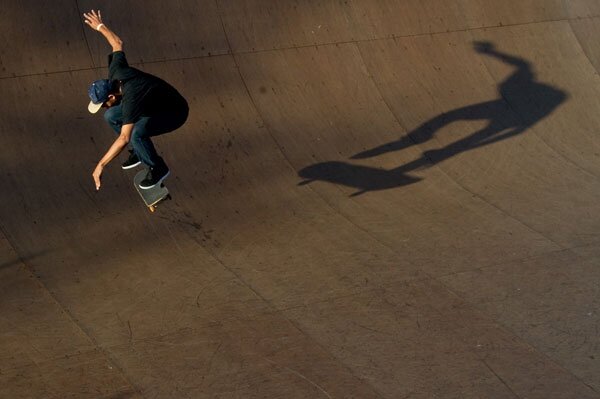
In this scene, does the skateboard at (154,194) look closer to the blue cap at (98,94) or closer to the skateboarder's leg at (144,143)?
the skateboarder's leg at (144,143)

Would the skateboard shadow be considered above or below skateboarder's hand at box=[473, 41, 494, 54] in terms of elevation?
above

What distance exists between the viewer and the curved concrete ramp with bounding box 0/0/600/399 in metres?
6.38

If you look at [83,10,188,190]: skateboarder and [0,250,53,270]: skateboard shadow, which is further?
[0,250,53,270]: skateboard shadow

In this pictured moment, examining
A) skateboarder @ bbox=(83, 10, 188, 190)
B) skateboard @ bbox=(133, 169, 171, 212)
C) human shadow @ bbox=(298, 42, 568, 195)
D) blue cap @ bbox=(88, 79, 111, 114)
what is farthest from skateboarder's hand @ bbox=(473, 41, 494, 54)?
blue cap @ bbox=(88, 79, 111, 114)

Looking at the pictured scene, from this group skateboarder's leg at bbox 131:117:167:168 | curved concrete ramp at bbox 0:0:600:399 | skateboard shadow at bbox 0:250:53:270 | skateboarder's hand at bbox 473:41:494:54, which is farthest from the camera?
skateboarder's hand at bbox 473:41:494:54

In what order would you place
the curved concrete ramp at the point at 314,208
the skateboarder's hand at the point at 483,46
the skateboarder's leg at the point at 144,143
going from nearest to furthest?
the curved concrete ramp at the point at 314,208 → the skateboarder's leg at the point at 144,143 → the skateboarder's hand at the point at 483,46

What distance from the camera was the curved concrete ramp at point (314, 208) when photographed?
638 cm

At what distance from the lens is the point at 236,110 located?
1020cm

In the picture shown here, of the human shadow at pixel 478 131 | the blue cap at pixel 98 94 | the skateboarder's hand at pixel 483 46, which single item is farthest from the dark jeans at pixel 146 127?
the skateboarder's hand at pixel 483 46

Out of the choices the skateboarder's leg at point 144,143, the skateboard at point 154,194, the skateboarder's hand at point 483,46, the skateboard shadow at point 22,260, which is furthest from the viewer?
the skateboarder's hand at point 483,46

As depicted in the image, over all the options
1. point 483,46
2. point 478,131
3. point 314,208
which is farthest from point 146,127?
point 483,46

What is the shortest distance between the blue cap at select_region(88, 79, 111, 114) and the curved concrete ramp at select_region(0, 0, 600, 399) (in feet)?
4.99

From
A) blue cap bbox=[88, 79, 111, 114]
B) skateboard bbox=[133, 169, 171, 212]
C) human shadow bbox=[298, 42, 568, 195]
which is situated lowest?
human shadow bbox=[298, 42, 568, 195]

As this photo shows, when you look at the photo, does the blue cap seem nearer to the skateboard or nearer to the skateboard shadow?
the skateboard
